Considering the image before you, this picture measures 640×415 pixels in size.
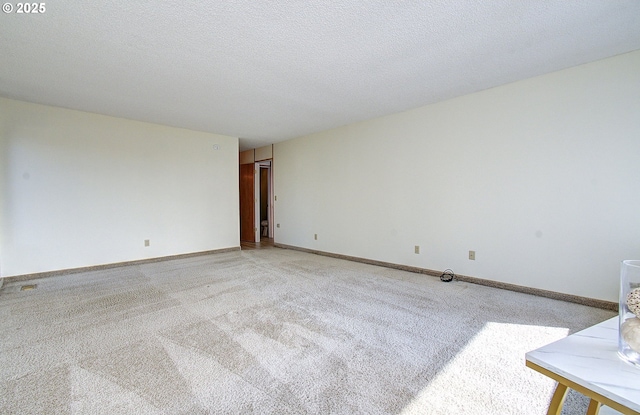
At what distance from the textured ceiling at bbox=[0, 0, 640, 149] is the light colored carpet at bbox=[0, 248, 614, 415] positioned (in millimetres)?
2458

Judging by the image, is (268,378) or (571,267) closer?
(268,378)

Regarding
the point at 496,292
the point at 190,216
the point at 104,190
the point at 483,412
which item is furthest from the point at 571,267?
the point at 104,190

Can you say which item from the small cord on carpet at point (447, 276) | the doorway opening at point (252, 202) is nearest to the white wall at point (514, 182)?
the small cord on carpet at point (447, 276)

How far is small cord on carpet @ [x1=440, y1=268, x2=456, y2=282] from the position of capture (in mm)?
3658

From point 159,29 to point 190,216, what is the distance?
3.78m

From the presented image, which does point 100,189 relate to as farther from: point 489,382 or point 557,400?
point 557,400

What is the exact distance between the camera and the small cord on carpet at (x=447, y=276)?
3.66m

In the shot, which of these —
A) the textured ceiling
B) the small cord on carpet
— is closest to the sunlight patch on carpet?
the small cord on carpet

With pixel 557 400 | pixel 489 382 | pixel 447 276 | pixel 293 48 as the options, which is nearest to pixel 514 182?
pixel 447 276

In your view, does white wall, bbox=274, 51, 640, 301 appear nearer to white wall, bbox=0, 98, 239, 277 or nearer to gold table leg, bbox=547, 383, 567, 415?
gold table leg, bbox=547, 383, 567, 415

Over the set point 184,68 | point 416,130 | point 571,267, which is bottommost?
point 571,267

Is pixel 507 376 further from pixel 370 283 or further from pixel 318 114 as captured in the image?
pixel 318 114

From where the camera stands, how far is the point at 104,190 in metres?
4.38

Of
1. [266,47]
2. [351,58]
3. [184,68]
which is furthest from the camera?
[184,68]
